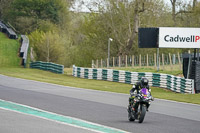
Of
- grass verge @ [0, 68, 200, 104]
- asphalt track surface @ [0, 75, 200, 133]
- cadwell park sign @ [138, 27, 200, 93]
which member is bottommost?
grass verge @ [0, 68, 200, 104]

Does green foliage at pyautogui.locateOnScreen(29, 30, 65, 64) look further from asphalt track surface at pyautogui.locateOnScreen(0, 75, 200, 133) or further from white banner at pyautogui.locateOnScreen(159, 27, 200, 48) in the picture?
asphalt track surface at pyautogui.locateOnScreen(0, 75, 200, 133)

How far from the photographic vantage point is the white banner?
35.9 metres

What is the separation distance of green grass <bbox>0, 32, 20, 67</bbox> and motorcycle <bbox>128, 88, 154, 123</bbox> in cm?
4060

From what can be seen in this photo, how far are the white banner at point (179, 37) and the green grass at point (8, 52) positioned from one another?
67.1 ft

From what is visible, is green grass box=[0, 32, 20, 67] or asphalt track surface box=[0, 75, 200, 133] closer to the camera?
asphalt track surface box=[0, 75, 200, 133]

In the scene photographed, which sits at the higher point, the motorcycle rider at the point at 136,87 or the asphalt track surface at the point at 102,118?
the motorcycle rider at the point at 136,87

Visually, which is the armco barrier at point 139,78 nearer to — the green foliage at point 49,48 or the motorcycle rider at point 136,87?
the motorcycle rider at point 136,87

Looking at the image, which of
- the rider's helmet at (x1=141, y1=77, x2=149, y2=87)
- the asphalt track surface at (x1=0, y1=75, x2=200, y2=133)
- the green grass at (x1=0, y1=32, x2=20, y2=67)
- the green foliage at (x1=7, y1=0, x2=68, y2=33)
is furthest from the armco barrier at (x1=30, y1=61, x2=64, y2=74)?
the rider's helmet at (x1=141, y1=77, x2=149, y2=87)

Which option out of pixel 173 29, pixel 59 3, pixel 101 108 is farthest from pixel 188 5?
pixel 101 108

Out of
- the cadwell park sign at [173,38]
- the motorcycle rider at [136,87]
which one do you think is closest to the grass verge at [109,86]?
the cadwell park sign at [173,38]

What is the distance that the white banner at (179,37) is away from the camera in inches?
1412

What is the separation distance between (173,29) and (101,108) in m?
21.1

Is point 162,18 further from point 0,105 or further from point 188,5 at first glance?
point 0,105

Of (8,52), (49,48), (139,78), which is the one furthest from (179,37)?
(49,48)
